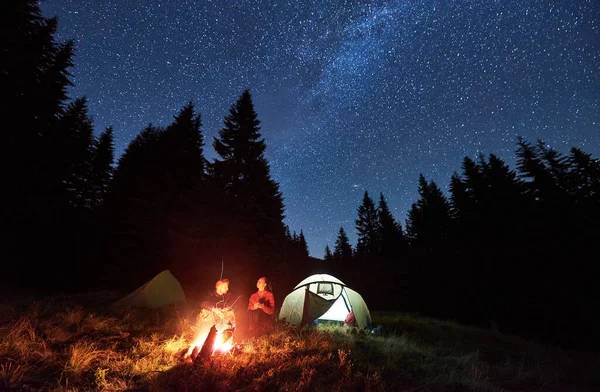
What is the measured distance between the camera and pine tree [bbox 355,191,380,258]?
131 ft

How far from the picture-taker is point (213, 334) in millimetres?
5020

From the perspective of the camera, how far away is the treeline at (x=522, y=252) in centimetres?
1614

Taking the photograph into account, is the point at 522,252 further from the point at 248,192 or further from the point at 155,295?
the point at 155,295

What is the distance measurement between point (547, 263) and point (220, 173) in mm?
21482

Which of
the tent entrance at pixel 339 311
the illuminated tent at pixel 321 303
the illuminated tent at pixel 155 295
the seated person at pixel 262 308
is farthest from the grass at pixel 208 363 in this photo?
the tent entrance at pixel 339 311

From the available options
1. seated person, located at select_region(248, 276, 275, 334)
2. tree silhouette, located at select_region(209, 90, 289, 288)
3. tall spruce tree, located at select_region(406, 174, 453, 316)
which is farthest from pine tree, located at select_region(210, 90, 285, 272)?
tall spruce tree, located at select_region(406, 174, 453, 316)

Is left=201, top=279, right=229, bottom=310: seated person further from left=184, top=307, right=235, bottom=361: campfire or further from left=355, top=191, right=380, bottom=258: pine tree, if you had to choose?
left=355, top=191, right=380, bottom=258: pine tree

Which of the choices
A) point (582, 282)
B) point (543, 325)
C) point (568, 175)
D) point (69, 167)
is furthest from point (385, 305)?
point (69, 167)

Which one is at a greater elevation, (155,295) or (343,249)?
(343,249)

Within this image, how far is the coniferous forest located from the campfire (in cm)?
806

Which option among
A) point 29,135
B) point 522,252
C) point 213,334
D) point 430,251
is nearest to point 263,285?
point 213,334

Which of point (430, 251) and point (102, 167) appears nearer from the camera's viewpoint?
point (102, 167)

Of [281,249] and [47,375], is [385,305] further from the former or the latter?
[47,375]

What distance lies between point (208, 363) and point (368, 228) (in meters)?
38.9
